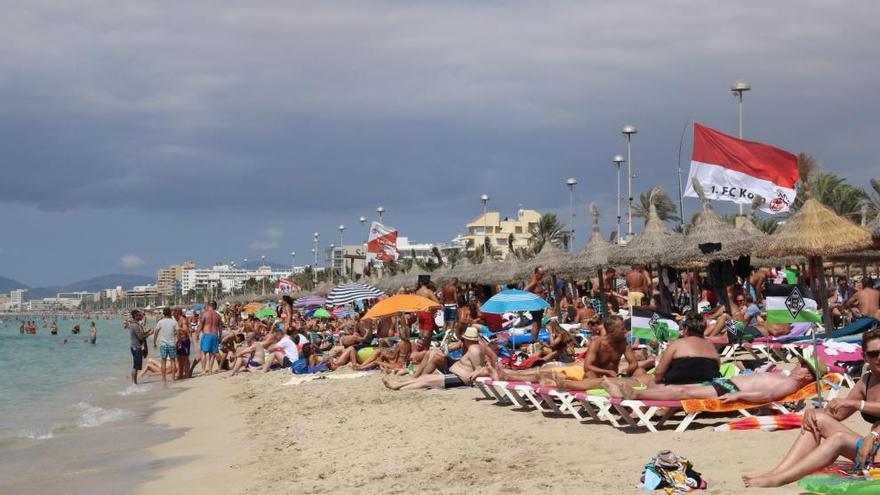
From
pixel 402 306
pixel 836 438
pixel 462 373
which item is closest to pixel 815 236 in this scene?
pixel 462 373

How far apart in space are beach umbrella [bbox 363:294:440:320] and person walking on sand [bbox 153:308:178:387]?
14.6 feet

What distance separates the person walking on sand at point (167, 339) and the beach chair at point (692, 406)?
11209mm

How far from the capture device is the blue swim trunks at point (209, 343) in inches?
738

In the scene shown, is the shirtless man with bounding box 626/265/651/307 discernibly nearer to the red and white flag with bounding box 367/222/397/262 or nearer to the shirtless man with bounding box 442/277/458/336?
the shirtless man with bounding box 442/277/458/336

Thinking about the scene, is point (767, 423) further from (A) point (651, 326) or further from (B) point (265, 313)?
(B) point (265, 313)

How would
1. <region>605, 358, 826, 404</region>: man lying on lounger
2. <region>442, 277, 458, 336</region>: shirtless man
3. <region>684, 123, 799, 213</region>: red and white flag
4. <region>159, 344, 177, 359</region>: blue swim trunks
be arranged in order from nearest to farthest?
<region>605, 358, 826, 404</region>: man lying on lounger, <region>684, 123, 799, 213</region>: red and white flag, <region>442, 277, 458, 336</region>: shirtless man, <region>159, 344, 177, 359</region>: blue swim trunks

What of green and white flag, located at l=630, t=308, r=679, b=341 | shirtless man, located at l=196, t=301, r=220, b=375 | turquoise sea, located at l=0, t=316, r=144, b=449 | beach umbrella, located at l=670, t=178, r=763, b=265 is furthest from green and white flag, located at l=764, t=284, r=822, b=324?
shirtless man, located at l=196, t=301, r=220, b=375

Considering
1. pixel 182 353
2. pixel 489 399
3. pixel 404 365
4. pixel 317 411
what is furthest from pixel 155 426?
pixel 182 353

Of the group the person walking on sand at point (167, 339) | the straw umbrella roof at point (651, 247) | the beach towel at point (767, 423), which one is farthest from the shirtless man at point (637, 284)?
the beach towel at point (767, 423)

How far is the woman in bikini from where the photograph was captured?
14.5 feet

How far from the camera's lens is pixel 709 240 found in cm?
1540

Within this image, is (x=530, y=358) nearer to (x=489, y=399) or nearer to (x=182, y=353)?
(x=489, y=399)

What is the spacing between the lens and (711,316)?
13.6m

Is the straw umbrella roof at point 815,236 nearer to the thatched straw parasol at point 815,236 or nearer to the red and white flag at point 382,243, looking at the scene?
the thatched straw parasol at point 815,236
